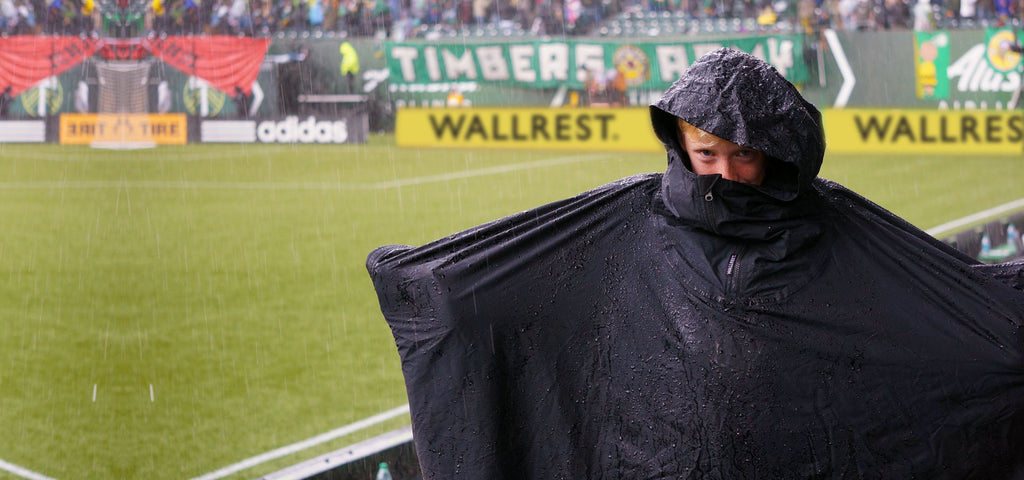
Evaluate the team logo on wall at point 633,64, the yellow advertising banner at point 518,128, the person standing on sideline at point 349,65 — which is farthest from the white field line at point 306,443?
the person standing on sideline at point 349,65

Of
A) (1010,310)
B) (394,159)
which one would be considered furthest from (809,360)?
(394,159)

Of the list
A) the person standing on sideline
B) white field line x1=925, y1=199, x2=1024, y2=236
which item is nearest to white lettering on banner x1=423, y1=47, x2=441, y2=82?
the person standing on sideline

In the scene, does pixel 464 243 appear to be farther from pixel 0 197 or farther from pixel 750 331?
pixel 0 197

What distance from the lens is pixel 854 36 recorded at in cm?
2016

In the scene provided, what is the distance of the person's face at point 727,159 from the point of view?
7.29 feet

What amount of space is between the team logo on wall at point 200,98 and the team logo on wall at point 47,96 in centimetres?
235

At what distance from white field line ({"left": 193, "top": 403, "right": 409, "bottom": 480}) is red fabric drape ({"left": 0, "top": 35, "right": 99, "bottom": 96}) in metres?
17.4

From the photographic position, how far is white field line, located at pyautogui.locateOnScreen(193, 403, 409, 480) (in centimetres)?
527

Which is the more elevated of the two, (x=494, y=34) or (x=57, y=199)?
(x=494, y=34)

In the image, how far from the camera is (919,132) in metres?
18.6

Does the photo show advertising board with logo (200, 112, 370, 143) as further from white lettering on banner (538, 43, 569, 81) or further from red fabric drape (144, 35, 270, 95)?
white lettering on banner (538, 43, 569, 81)

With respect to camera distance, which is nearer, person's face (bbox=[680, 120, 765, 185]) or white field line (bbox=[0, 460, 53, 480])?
person's face (bbox=[680, 120, 765, 185])

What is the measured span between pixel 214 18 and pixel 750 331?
2343 centimetres

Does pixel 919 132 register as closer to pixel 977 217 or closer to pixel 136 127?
pixel 977 217
